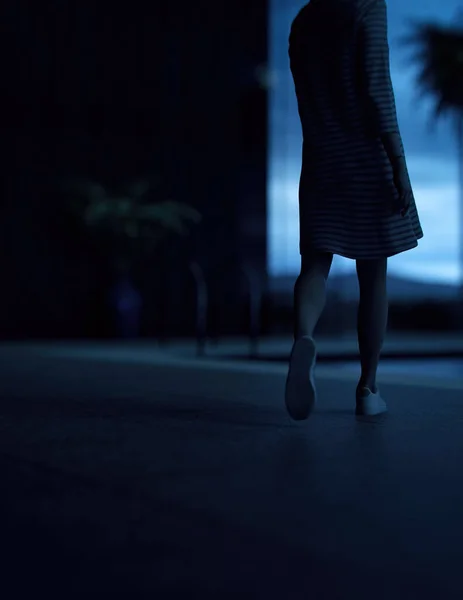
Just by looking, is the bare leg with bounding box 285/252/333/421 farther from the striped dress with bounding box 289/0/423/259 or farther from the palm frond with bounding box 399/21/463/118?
the palm frond with bounding box 399/21/463/118

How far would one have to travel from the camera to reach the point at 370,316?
4996mm

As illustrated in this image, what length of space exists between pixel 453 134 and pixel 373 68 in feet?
43.8

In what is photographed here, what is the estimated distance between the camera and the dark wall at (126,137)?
587 inches

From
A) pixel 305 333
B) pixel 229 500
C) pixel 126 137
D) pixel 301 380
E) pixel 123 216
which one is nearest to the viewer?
pixel 229 500

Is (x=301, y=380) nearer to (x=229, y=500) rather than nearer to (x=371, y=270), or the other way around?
(x=371, y=270)

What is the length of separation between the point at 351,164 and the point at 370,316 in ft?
2.18

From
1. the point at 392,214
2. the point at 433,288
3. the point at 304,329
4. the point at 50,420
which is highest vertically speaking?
the point at 392,214

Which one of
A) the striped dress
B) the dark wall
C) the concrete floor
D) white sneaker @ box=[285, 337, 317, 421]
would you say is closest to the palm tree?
the dark wall

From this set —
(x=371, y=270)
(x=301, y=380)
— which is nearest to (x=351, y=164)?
(x=371, y=270)

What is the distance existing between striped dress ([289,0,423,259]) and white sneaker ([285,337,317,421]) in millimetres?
548

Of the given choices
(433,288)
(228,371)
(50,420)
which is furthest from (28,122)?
(50,420)

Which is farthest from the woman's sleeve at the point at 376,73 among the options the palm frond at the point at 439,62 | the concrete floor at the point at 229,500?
the palm frond at the point at 439,62

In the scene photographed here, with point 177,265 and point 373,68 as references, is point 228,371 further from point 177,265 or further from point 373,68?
point 177,265

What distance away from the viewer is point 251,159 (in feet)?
51.8
